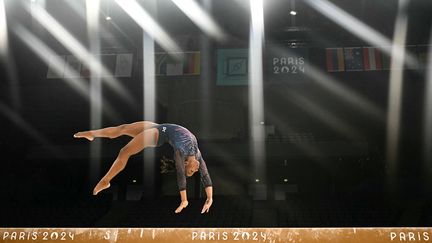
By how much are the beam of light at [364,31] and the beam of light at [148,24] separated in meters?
3.00

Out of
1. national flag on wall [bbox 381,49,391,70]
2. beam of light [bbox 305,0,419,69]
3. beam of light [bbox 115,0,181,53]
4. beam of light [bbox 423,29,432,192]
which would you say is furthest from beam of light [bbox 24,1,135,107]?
beam of light [bbox 423,29,432,192]

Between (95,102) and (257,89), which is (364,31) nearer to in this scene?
(257,89)

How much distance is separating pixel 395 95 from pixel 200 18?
4.53m

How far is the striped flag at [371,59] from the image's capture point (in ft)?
28.1

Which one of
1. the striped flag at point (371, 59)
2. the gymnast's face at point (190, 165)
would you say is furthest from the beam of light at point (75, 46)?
the striped flag at point (371, 59)

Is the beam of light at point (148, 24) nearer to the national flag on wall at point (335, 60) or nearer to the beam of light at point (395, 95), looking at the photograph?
the national flag on wall at point (335, 60)

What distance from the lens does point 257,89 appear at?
357 inches

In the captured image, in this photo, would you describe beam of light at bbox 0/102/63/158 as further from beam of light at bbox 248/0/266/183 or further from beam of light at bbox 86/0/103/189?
beam of light at bbox 248/0/266/183

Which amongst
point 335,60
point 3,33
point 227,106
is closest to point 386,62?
point 335,60

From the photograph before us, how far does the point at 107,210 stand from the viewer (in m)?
9.91

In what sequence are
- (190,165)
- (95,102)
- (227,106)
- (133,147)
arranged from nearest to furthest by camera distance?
(190,165) → (133,147) → (95,102) → (227,106)

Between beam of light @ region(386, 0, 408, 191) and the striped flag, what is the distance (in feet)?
0.87

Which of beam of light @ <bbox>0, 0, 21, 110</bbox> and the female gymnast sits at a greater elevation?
beam of light @ <bbox>0, 0, 21, 110</bbox>

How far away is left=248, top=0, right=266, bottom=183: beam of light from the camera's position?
8.46 m
